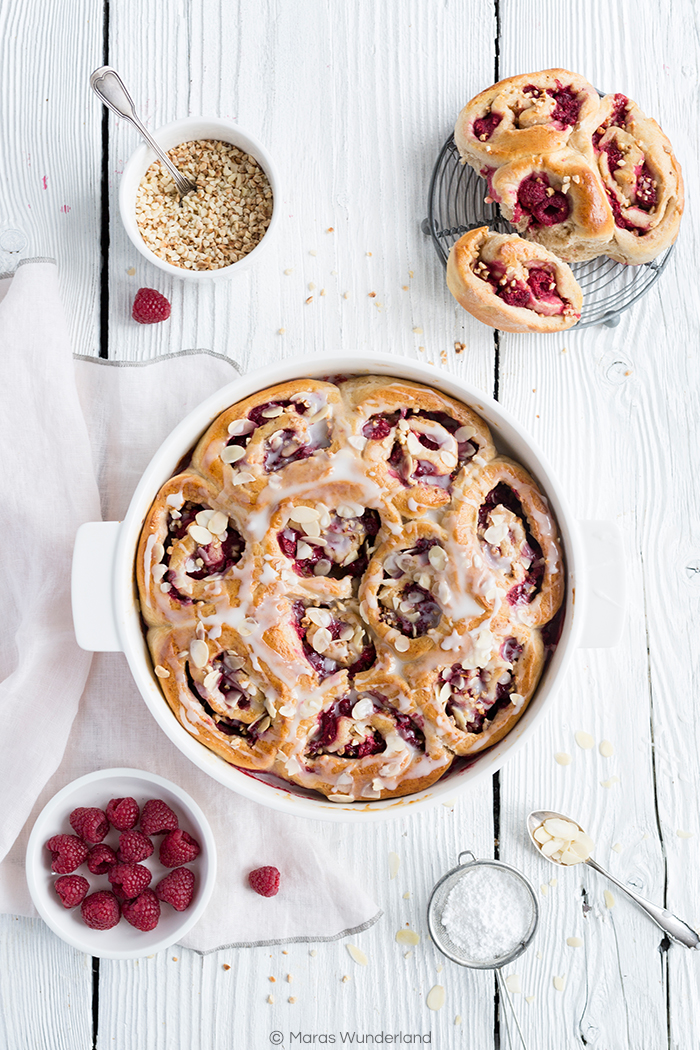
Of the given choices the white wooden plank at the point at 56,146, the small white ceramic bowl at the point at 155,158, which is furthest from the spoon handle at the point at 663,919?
the white wooden plank at the point at 56,146

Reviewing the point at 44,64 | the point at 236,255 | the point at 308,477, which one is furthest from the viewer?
the point at 44,64

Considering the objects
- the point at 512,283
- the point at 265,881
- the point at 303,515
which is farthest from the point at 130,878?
the point at 512,283

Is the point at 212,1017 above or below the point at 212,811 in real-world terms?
below

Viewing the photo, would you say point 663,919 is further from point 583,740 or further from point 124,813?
point 124,813

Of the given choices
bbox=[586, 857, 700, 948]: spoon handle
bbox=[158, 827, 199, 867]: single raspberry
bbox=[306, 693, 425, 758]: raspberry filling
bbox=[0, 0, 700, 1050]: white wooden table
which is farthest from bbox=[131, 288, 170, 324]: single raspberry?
bbox=[586, 857, 700, 948]: spoon handle

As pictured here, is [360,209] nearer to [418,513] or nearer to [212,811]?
[418,513]

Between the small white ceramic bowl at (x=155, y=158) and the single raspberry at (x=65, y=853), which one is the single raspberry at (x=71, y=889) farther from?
the small white ceramic bowl at (x=155, y=158)

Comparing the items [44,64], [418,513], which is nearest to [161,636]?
[418,513]
